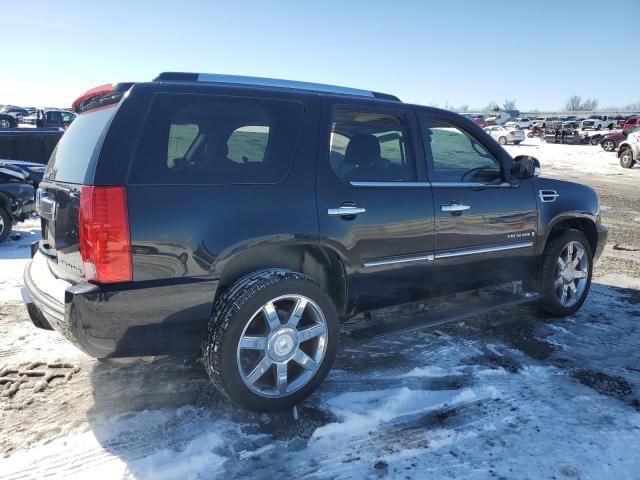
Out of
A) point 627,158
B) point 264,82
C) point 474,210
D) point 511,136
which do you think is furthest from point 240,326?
point 511,136

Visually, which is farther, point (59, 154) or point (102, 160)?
point (59, 154)

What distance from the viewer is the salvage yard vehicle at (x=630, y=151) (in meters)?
18.7

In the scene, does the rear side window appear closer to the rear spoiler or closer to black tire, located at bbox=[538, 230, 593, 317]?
the rear spoiler

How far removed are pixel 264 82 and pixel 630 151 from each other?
20.3 meters

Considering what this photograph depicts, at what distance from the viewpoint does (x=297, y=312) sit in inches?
114

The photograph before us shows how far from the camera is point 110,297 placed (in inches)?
95.2

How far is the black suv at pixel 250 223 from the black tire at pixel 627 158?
18.8m

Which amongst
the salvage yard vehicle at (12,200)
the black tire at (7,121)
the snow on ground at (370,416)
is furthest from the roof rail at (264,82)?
the black tire at (7,121)

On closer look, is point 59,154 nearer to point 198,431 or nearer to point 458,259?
point 198,431

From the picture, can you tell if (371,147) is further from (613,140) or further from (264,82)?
(613,140)

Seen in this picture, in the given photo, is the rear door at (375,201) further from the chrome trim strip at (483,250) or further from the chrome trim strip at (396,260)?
the chrome trim strip at (483,250)

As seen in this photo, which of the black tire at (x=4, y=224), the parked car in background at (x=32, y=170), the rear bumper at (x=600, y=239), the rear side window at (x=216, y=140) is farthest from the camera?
the parked car in background at (x=32, y=170)

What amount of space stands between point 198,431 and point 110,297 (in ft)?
Answer: 2.86

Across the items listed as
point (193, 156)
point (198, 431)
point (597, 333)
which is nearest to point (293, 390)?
point (198, 431)
